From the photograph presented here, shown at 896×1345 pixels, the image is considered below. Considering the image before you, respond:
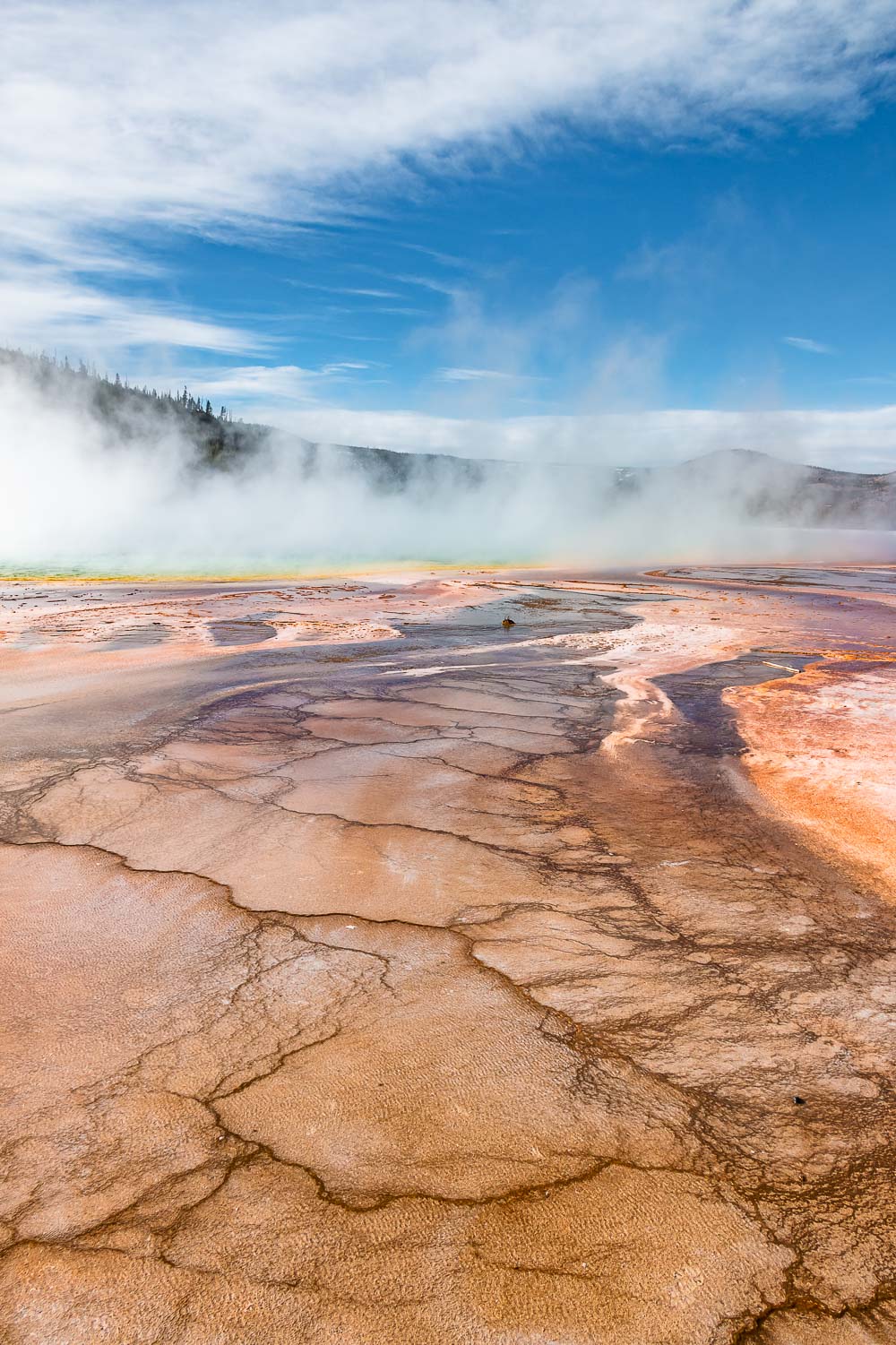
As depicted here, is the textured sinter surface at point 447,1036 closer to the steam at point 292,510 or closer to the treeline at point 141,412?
the steam at point 292,510

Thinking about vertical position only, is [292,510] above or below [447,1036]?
above

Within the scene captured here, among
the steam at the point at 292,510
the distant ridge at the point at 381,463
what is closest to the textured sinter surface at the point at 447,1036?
the steam at the point at 292,510

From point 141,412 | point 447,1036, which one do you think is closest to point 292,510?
point 141,412

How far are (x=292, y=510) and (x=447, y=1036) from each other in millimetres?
38689

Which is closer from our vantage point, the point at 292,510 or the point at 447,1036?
the point at 447,1036

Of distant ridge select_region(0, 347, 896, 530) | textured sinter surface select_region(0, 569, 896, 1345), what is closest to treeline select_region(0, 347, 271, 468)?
distant ridge select_region(0, 347, 896, 530)

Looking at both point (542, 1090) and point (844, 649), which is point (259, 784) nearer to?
point (542, 1090)

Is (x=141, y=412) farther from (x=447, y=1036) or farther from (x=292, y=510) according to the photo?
(x=447, y=1036)

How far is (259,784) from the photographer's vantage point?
4.47 meters

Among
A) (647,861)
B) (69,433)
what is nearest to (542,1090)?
(647,861)

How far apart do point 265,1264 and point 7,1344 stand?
48 centimetres

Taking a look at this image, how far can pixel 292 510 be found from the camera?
128ft

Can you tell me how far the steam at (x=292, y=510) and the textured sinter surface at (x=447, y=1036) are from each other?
56.9ft

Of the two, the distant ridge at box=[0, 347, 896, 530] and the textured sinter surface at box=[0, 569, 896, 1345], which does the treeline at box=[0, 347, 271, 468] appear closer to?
the distant ridge at box=[0, 347, 896, 530]
